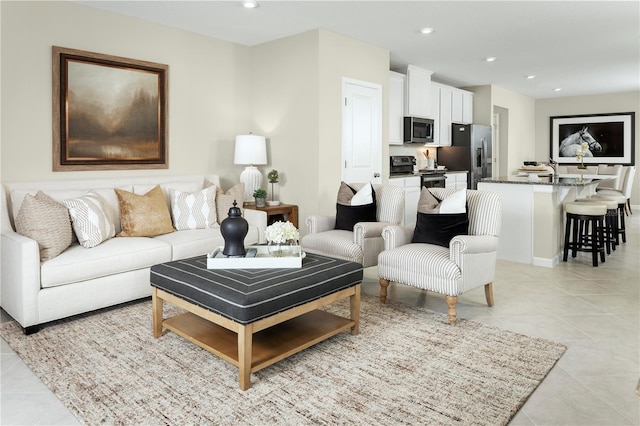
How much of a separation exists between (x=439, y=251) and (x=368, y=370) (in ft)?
3.89

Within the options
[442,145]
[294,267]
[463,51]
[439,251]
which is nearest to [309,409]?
[294,267]

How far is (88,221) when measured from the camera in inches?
137

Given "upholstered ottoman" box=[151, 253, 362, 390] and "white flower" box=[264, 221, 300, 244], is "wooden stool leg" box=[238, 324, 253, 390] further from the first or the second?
"white flower" box=[264, 221, 300, 244]

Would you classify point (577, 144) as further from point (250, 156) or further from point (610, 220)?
point (250, 156)

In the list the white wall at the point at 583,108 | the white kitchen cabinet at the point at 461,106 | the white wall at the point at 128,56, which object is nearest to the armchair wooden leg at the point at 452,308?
the white wall at the point at 128,56

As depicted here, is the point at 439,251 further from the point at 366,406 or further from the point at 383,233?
the point at 366,406

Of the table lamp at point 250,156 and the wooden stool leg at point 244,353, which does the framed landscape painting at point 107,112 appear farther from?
the wooden stool leg at point 244,353

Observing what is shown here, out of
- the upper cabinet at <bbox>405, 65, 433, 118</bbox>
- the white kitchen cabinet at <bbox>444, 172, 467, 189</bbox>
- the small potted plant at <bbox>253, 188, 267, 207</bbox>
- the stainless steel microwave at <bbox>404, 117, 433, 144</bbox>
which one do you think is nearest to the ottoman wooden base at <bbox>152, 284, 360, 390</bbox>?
the small potted plant at <bbox>253, 188, 267, 207</bbox>

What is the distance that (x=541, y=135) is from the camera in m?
10.9

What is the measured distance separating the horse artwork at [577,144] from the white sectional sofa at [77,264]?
9.28 m

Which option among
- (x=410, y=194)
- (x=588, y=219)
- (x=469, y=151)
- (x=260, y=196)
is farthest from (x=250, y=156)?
(x=469, y=151)

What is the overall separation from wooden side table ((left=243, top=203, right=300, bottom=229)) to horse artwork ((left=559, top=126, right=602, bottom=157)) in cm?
794

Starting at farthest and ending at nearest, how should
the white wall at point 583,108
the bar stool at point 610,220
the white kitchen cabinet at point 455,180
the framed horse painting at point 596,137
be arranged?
1. the framed horse painting at point 596,137
2. the white wall at point 583,108
3. the white kitchen cabinet at point 455,180
4. the bar stool at point 610,220

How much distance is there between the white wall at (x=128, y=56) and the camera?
3.72 metres
